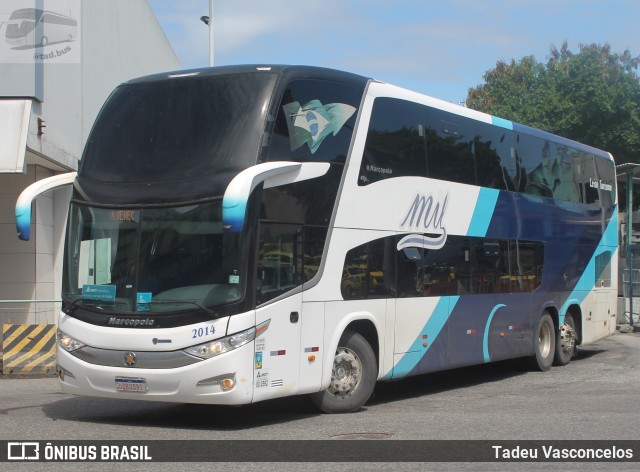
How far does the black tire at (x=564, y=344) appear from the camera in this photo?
57.4ft

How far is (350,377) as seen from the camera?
37.5ft

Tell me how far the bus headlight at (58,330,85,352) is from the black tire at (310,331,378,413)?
2814 millimetres

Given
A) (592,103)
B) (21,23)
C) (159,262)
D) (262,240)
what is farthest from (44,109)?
(592,103)

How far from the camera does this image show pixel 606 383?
48.6ft

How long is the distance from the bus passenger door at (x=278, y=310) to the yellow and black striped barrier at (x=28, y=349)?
754 cm

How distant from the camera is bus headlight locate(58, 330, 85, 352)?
33.5ft

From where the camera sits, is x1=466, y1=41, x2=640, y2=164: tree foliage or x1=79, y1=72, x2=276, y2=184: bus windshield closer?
x1=79, y1=72, x2=276, y2=184: bus windshield

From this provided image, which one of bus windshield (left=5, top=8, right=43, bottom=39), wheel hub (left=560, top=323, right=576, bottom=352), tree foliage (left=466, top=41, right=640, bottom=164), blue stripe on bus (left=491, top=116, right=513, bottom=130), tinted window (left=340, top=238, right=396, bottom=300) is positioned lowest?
wheel hub (left=560, top=323, right=576, bottom=352)

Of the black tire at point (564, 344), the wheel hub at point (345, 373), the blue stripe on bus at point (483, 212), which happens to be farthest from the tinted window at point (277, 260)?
the black tire at point (564, 344)

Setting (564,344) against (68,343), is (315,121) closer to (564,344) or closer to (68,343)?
(68,343)

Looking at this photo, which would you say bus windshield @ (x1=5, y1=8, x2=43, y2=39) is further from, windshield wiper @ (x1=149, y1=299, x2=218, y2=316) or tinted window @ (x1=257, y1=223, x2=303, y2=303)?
windshield wiper @ (x1=149, y1=299, x2=218, y2=316)

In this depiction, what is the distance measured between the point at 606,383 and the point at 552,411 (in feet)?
12.3

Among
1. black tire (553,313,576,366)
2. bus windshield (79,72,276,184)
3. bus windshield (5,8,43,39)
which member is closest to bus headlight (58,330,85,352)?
bus windshield (79,72,276,184)

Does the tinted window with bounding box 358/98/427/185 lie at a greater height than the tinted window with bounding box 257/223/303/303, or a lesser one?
greater
